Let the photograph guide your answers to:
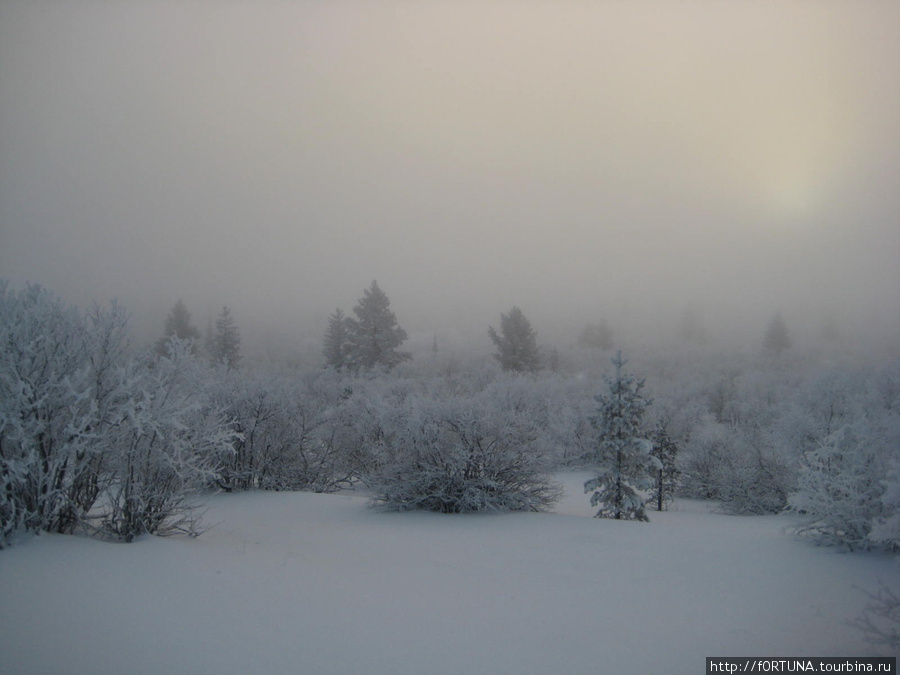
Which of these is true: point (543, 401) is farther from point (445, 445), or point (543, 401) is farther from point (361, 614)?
point (361, 614)

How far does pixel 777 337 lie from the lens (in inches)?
2037

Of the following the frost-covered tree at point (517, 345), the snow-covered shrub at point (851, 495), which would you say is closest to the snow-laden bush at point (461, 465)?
the snow-covered shrub at point (851, 495)

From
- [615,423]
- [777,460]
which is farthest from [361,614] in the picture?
[777,460]

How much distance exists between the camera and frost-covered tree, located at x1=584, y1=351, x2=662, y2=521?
12.1 metres

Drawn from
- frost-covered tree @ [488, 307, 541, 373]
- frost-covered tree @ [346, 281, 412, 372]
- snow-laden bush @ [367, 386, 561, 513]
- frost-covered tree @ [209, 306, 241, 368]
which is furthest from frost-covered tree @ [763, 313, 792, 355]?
frost-covered tree @ [209, 306, 241, 368]

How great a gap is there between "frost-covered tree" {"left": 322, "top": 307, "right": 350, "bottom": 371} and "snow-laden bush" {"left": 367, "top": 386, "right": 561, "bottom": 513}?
3046cm

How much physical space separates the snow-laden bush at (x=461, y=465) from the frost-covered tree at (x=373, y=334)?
92.3 feet

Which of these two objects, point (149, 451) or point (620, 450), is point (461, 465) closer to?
point (620, 450)

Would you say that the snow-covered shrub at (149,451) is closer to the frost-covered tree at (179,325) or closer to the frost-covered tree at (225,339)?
the frost-covered tree at (225,339)

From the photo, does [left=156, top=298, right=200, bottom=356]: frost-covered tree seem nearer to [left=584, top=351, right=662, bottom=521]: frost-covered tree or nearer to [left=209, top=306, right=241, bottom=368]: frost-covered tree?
[left=209, top=306, right=241, bottom=368]: frost-covered tree

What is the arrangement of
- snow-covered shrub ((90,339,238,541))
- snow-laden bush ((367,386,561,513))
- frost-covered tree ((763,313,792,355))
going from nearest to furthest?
snow-covered shrub ((90,339,238,541)) < snow-laden bush ((367,386,561,513)) < frost-covered tree ((763,313,792,355))

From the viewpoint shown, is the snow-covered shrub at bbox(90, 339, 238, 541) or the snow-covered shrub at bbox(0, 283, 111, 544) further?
the snow-covered shrub at bbox(90, 339, 238, 541)

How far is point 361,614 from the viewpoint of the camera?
5.12 meters

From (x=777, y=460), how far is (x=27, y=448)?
2216 centimetres
